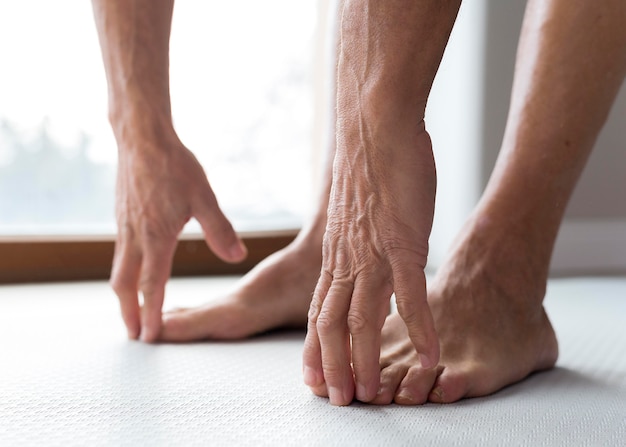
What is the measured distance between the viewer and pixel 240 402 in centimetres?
84

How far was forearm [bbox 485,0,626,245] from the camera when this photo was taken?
1019 millimetres

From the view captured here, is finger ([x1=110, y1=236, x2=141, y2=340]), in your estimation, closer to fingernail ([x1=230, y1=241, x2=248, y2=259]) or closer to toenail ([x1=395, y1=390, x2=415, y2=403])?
fingernail ([x1=230, y1=241, x2=248, y2=259])

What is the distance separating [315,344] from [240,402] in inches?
4.1

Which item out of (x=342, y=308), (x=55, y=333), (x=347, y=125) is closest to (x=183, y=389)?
(x=342, y=308)

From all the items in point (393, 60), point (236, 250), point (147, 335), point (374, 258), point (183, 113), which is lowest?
point (183, 113)

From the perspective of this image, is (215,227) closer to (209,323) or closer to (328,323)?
(209,323)

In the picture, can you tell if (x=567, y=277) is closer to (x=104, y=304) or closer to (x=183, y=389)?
(x=104, y=304)

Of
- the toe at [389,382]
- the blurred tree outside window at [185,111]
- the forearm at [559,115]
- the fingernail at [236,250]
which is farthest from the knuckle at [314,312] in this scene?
the blurred tree outside window at [185,111]

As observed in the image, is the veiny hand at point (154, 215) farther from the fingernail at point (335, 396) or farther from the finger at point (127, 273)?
the fingernail at point (335, 396)

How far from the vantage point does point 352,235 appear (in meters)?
0.80

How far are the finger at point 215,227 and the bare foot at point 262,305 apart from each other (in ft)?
0.27

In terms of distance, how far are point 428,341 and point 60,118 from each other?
1839 mm

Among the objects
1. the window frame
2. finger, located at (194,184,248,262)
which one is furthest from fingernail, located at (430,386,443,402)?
the window frame

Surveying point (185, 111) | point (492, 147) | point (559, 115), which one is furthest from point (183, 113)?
point (559, 115)
